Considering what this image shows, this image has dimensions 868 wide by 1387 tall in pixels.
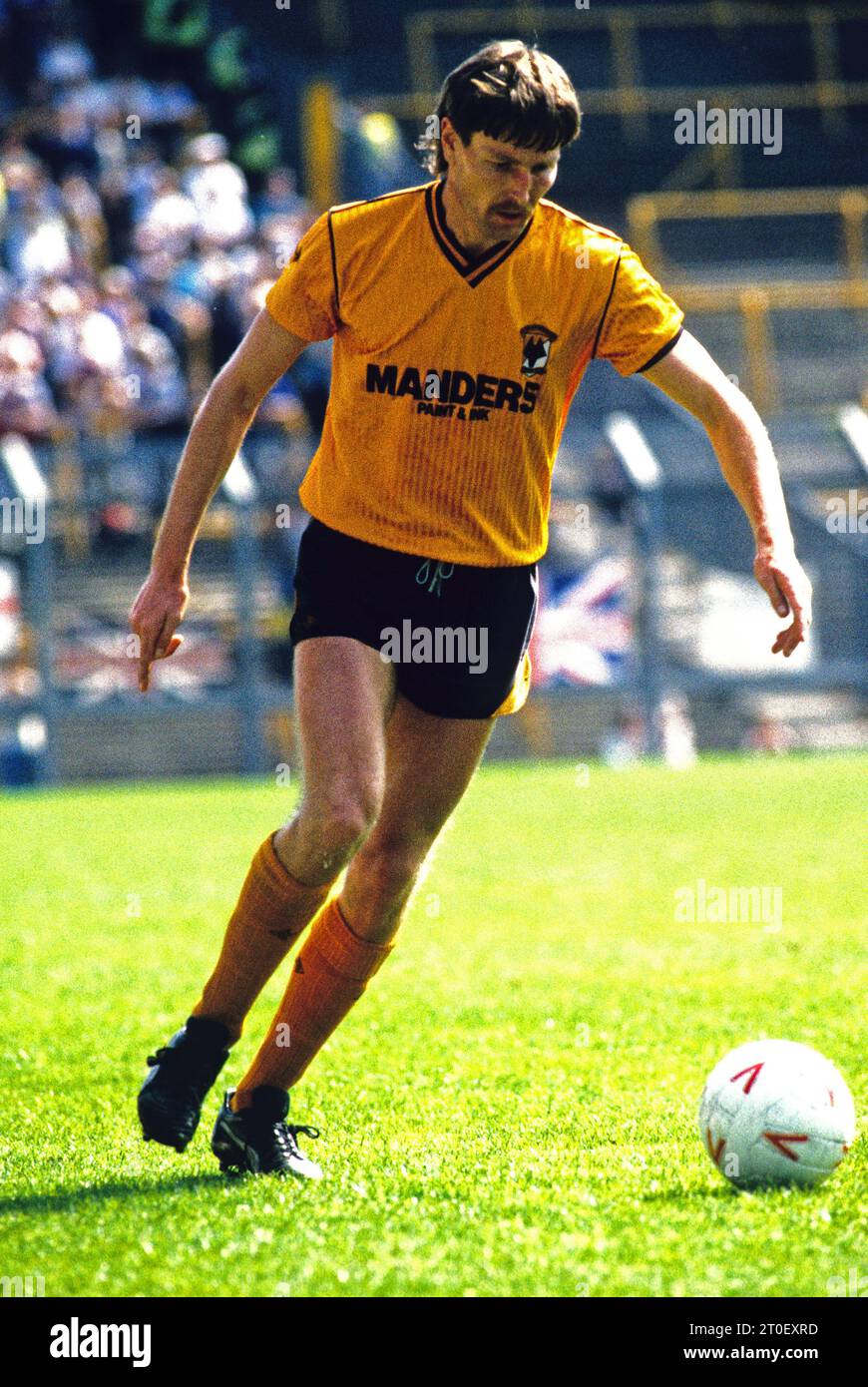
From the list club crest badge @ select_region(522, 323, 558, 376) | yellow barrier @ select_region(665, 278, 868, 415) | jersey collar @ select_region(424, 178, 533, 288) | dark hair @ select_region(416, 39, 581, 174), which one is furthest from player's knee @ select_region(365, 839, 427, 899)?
yellow barrier @ select_region(665, 278, 868, 415)

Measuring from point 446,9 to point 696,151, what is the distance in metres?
3.97

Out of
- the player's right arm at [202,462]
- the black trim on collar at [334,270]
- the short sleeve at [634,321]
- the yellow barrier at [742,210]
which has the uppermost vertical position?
the yellow barrier at [742,210]

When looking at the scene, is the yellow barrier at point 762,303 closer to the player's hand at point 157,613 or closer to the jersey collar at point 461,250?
the jersey collar at point 461,250

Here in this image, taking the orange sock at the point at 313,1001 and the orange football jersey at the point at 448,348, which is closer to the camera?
the orange football jersey at the point at 448,348

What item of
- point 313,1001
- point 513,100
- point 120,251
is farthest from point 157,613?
point 120,251

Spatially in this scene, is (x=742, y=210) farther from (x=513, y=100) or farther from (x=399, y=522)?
(x=513, y=100)

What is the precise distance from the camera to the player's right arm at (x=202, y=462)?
4453 millimetres

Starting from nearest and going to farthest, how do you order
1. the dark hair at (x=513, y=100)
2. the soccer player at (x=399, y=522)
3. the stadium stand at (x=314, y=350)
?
the dark hair at (x=513, y=100) → the soccer player at (x=399, y=522) → the stadium stand at (x=314, y=350)

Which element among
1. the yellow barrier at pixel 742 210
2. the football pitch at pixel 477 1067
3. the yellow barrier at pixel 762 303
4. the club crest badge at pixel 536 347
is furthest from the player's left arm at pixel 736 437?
the yellow barrier at pixel 742 210

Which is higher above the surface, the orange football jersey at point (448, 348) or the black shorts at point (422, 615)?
the orange football jersey at point (448, 348)

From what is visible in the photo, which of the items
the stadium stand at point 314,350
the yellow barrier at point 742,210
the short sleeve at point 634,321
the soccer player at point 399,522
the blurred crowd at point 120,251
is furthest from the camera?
the yellow barrier at point 742,210
